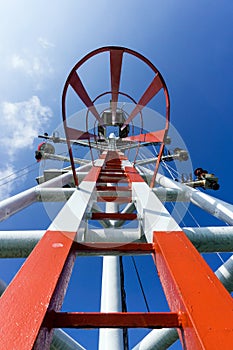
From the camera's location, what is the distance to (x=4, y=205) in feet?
6.57

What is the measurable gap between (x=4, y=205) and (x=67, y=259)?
1.13 meters

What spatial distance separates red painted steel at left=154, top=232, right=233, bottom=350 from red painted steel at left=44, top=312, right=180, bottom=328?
63mm

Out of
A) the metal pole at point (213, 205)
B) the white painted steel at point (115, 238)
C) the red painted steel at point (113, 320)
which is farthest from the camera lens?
the metal pole at point (213, 205)

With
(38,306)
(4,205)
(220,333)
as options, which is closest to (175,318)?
(220,333)

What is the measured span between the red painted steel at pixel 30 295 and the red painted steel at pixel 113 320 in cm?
10

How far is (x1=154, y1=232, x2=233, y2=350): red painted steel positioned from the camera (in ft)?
2.39

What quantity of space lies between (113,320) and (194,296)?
1.06ft

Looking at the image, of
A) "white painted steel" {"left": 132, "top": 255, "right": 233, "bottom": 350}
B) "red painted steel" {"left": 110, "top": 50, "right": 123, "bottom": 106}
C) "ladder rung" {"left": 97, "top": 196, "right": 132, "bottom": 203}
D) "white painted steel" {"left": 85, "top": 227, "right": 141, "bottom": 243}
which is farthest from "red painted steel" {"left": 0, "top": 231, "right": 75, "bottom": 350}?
"red painted steel" {"left": 110, "top": 50, "right": 123, "bottom": 106}

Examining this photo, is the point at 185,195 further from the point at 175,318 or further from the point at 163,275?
the point at 175,318

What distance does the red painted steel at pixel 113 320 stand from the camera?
0.89 metres

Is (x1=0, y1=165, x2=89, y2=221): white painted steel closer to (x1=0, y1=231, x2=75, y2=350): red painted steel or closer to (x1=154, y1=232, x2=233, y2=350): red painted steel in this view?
(x1=0, y1=231, x2=75, y2=350): red painted steel

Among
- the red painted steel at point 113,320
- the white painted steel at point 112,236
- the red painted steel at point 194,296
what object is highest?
the red painted steel at point 194,296

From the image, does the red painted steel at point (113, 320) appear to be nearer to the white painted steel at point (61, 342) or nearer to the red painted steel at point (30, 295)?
the red painted steel at point (30, 295)

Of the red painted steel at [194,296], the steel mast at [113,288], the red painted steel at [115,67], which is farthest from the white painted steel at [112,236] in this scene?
the red painted steel at [115,67]
